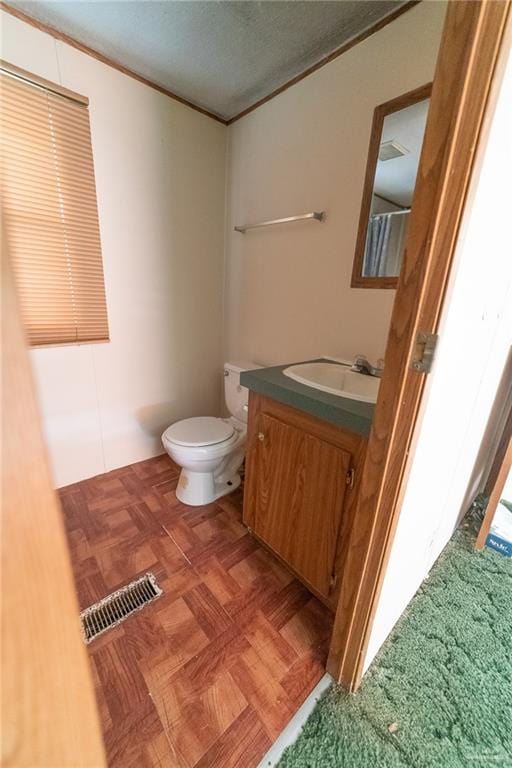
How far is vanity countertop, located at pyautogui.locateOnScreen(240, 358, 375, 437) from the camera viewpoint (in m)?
0.82

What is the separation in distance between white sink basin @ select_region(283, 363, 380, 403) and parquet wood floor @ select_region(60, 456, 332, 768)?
0.86 metres

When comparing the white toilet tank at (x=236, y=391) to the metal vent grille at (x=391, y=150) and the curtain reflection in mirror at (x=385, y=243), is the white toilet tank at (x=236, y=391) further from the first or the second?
the metal vent grille at (x=391, y=150)

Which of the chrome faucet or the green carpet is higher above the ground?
the chrome faucet

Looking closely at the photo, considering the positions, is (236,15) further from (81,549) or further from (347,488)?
(81,549)

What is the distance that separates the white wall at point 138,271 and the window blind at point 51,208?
A: 7cm

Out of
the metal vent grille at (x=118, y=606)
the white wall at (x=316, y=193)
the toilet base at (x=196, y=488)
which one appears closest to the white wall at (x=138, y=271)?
the white wall at (x=316, y=193)

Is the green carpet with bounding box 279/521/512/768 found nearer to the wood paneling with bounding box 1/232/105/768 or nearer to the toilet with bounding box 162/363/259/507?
the wood paneling with bounding box 1/232/105/768

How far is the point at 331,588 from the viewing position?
1.03 meters

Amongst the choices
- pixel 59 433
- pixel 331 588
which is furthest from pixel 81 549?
pixel 331 588

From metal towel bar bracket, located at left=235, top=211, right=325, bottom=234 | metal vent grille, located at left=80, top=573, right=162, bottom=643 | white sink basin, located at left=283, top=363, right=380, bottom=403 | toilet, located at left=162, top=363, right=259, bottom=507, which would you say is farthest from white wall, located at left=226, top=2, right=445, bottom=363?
metal vent grille, located at left=80, top=573, right=162, bottom=643

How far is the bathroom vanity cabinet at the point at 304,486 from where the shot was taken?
36.4 inches

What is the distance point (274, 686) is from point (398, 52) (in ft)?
7.68

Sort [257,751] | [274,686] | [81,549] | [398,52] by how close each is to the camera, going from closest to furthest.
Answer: [257,751] < [274,686] < [398,52] < [81,549]

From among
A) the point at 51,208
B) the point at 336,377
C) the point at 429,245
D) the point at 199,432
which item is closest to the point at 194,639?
the point at 199,432
